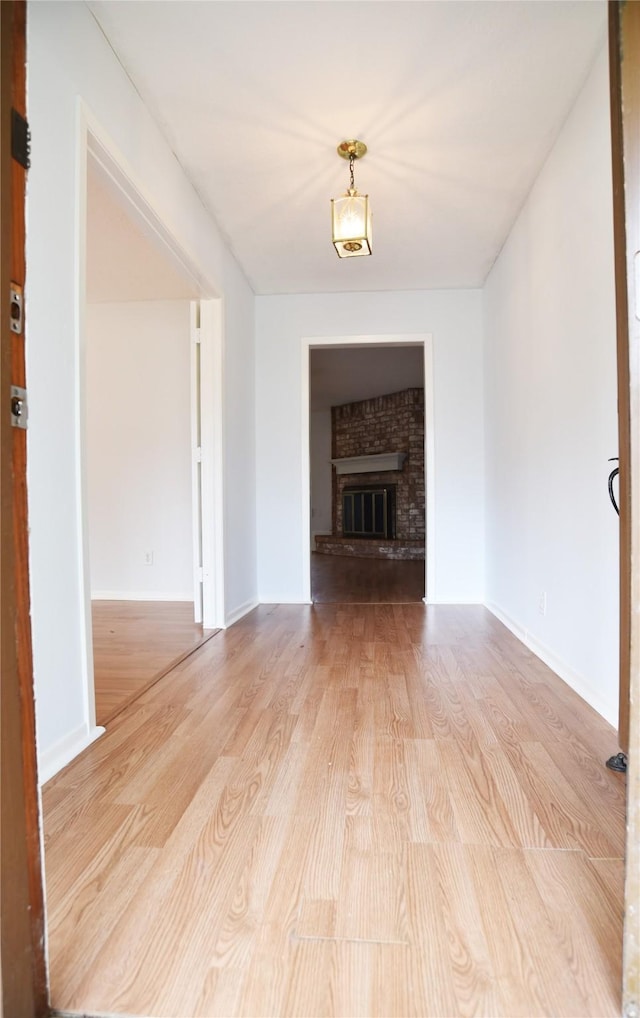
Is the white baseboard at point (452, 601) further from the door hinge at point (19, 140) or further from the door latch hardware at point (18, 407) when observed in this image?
the door hinge at point (19, 140)

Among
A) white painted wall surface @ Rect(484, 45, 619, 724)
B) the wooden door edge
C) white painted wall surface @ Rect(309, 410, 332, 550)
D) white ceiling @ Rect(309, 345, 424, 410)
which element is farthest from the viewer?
white painted wall surface @ Rect(309, 410, 332, 550)

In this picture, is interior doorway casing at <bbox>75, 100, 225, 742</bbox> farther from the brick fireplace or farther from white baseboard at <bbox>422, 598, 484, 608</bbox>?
the brick fireplace

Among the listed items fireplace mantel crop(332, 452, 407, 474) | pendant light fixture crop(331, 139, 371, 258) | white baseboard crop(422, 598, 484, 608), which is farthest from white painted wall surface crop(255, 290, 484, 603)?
fireplace mantel crop(332, 452, 407, 474)

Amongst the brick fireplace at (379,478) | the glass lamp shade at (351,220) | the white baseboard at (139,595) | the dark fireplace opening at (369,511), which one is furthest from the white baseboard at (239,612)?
the dark fireplace opening at (369,511)

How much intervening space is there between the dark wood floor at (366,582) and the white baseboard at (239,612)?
56cm

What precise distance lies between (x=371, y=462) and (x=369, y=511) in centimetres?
82

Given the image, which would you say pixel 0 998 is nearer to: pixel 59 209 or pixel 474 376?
pixel 59 209

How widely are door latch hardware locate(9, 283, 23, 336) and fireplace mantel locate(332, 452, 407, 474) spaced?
25.0ft

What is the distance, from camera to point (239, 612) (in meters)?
3.81

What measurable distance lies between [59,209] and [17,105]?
97 centimetres

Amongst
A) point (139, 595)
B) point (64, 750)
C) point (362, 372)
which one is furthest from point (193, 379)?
point (362, 372)

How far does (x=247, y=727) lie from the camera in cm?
185

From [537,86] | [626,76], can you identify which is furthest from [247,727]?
[537,86]

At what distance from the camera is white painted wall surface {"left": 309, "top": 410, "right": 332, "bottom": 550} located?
32.0 ft
